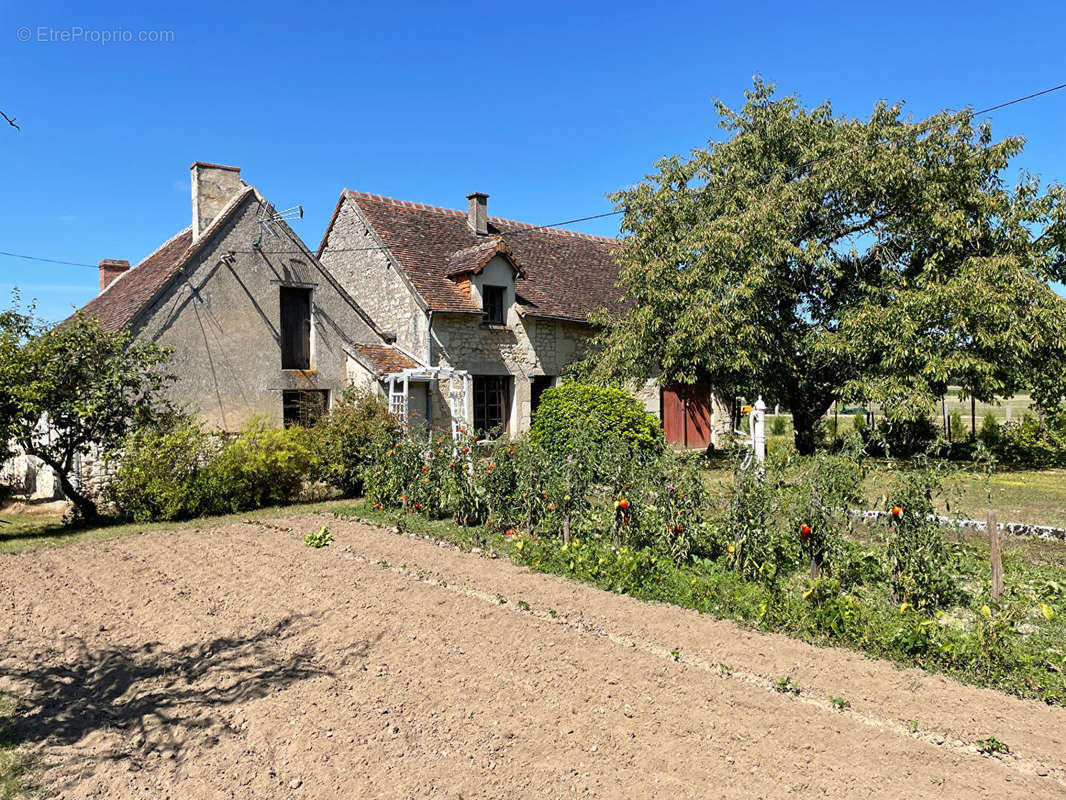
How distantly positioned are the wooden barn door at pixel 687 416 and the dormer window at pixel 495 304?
17.8 feet

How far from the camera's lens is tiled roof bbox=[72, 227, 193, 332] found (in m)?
12.7

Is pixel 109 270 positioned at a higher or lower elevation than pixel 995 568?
higher

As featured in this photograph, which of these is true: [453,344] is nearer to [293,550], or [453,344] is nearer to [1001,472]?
[293,550]

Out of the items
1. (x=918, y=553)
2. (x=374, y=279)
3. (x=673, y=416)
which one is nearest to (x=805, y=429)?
(x=673, y=416)

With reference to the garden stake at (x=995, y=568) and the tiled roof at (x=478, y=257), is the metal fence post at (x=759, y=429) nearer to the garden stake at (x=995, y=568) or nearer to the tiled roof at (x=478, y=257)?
the garden stake at (x=995, y=568)

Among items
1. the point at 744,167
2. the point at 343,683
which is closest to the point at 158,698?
the point at 343,683

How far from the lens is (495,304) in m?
17.4

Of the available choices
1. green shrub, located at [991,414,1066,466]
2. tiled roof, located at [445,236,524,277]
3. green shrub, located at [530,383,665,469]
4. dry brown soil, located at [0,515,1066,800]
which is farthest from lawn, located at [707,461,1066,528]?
tiled roof, located at [445,236,524,277]

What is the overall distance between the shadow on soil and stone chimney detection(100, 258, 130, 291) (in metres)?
15.2

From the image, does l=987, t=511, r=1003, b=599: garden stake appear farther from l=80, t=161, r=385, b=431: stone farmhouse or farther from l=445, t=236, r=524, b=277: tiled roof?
l=445, t=236, r=524, b=277: tiled roof

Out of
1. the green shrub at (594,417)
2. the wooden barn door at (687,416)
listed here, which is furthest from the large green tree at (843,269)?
the wooden barn door at (687,416)

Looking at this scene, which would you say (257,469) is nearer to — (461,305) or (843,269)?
(461,305)

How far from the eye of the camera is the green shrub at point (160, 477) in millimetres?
10359

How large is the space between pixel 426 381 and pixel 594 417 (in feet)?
12.6
